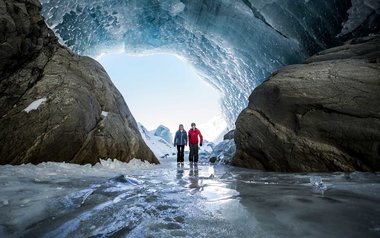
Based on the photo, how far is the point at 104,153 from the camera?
623 centimetres

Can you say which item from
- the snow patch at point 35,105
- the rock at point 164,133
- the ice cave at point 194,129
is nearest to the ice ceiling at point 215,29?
the ice cave at point 194,129

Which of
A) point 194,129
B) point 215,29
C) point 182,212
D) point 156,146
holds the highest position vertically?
point 215,29

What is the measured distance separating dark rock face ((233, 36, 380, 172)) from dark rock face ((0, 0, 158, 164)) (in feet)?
12.2

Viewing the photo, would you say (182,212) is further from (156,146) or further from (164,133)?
(164,133)

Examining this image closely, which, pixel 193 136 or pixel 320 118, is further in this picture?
pixel 193 136

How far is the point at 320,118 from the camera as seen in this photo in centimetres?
578

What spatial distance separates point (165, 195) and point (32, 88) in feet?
14.1

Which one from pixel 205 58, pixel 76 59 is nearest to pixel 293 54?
pixel 205 58

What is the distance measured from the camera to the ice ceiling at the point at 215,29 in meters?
10.5

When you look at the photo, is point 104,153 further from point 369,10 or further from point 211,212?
point 369,10

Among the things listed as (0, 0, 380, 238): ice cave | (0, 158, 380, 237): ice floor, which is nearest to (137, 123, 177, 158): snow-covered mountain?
(0, 0, 380, 238): ice cave

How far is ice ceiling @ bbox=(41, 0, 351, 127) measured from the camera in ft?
34.6

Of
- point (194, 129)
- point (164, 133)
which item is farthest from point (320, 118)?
point (164, 133)

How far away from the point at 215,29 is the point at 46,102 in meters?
10.2
